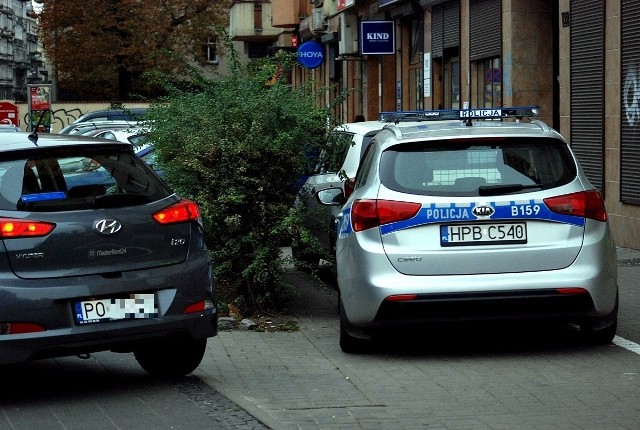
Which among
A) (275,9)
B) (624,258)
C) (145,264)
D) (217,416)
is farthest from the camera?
(275,9)

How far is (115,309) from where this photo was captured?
7.46m

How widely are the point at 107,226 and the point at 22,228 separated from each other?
0.47 meters

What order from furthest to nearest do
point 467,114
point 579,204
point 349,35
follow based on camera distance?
point 349,35 < point 467,114 < point 579,204

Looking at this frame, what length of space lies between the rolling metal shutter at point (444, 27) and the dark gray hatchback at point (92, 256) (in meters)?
17.8

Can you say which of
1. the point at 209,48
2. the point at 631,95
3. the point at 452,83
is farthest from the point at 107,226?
the point at 209,48

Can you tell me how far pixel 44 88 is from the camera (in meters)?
38.4

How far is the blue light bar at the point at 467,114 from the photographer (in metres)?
9.61

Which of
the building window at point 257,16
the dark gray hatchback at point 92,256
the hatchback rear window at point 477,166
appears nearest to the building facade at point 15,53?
the building window at point 257,16

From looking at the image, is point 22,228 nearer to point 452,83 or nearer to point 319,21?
point 452,83

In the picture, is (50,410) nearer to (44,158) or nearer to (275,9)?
(44,158)

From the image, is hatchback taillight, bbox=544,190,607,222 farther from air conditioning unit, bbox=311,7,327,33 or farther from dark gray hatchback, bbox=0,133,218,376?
air conditioning unit, bbox=311,7,327,33

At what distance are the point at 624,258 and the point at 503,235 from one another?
735cm

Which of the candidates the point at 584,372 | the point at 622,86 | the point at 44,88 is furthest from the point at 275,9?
the point at 584,372

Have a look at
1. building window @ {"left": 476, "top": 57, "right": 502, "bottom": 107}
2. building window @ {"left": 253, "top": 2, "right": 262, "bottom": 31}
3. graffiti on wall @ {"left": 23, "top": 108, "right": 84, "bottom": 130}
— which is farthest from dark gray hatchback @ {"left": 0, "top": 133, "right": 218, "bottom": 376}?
building window @ {"left": 253, "top": 2, "right": 262, "bottom": 31}
